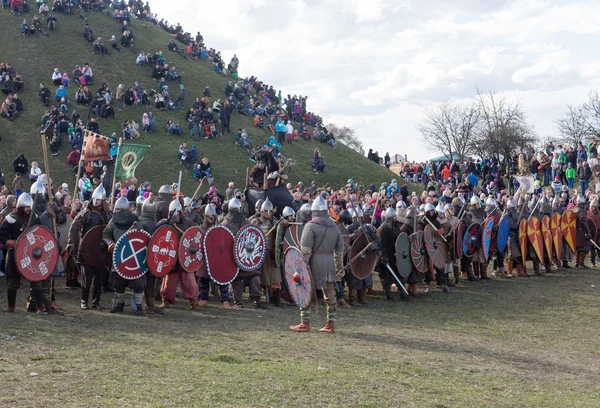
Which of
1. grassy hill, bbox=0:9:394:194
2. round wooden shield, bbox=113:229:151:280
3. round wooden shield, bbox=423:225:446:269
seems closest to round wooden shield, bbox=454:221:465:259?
round wooden shield, bbox=423:225:446:269

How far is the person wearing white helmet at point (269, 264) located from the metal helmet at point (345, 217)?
1.28m

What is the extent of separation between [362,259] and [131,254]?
4142 mm

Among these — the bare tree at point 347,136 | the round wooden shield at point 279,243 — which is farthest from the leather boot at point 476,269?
the bare tree at point 347,136

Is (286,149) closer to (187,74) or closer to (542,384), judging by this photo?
(187,74)

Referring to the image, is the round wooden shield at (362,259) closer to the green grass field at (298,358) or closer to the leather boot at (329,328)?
the green grass field at (298,358)

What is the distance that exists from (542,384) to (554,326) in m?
4.06

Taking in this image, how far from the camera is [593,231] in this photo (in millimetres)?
18969

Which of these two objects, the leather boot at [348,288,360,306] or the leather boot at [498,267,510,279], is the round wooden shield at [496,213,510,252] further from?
the leather boot at [348,288,360,306]

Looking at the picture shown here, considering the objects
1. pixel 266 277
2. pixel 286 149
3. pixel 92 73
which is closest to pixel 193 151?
pixel 286 149

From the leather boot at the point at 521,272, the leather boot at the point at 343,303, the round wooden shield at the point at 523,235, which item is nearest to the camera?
the leather boot at the point at 343,303

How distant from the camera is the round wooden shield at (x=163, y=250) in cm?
1086

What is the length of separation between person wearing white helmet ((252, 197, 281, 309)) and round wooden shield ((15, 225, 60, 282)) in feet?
11.2

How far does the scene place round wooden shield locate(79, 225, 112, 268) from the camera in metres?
10.9

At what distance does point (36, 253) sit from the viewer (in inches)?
400
